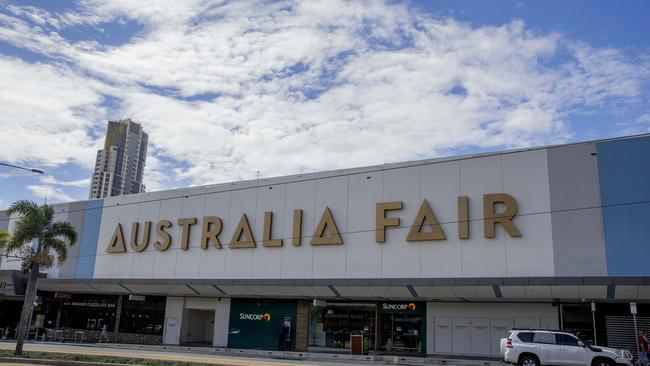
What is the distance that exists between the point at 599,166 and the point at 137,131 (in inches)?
6035

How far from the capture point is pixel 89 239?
45.9 meters

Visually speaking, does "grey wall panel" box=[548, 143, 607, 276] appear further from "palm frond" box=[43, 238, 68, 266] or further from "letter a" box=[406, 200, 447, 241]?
"palm frond" box=[43, 238, 68, 266]

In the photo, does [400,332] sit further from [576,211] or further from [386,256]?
[576,211]

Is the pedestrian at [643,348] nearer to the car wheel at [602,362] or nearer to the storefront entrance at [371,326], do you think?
the car wheel at [602,362]

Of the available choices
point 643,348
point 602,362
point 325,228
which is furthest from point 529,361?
point 325,228

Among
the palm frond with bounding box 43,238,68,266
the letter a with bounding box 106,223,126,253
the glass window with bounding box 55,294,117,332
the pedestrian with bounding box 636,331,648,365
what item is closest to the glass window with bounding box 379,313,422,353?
the pedestrian with bounding box 636,331,648,365

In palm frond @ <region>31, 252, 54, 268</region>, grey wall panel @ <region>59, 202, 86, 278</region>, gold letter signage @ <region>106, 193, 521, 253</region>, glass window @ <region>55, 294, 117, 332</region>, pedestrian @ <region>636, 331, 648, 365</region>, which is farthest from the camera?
grey wall panel @ <region>59, 202, 86, 278</region>

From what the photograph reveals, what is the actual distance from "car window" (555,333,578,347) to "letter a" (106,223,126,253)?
30.8m

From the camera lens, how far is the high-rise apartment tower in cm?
14838

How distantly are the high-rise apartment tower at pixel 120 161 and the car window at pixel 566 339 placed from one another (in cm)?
13818

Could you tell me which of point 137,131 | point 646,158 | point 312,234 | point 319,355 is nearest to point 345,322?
point 319,355

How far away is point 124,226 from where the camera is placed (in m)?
43.9

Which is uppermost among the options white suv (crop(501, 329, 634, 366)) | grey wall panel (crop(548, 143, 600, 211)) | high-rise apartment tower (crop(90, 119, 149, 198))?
high-rise apartment tower (crop(90, 119, 149, 198))

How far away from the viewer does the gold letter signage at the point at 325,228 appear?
29.7 metres
